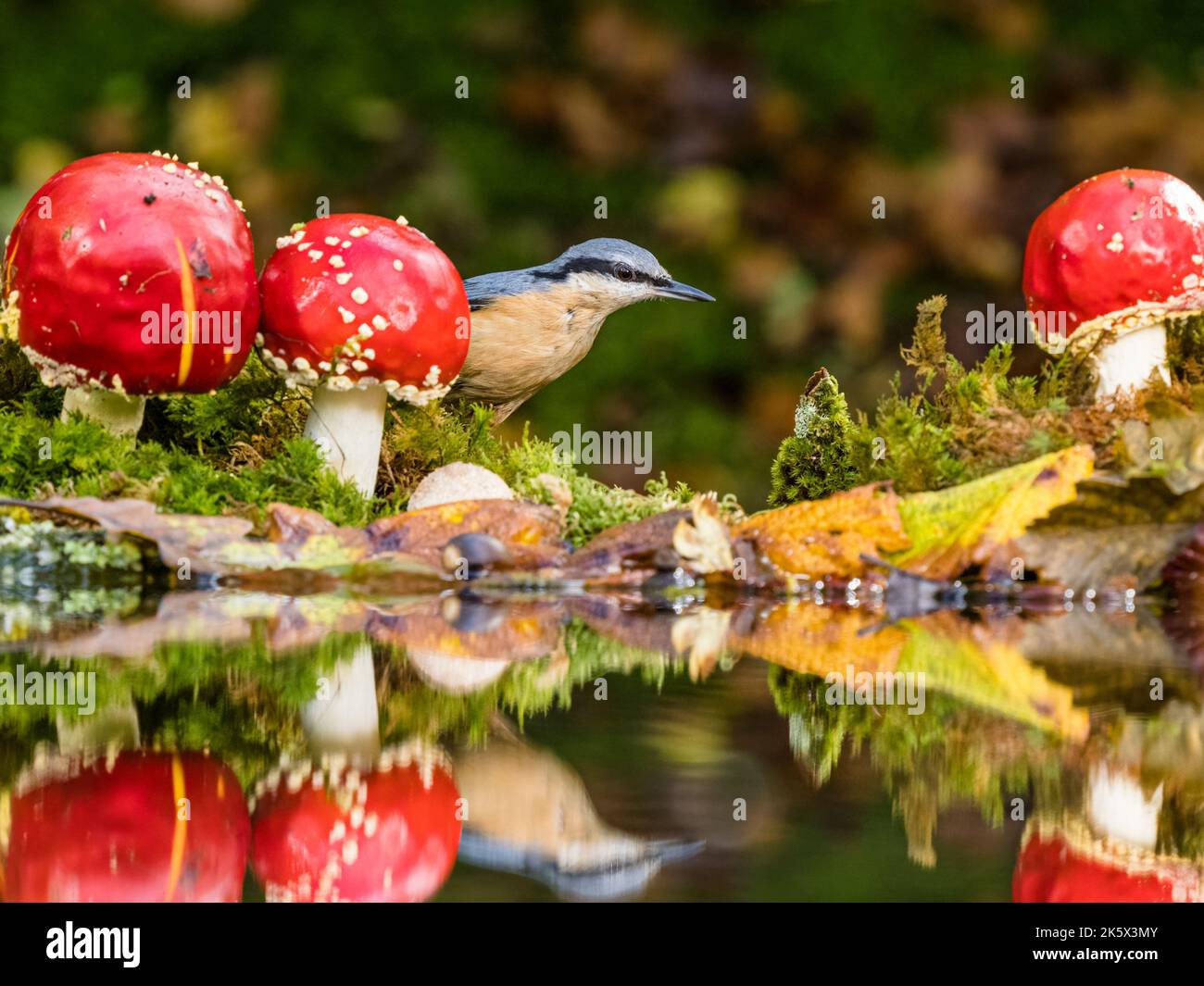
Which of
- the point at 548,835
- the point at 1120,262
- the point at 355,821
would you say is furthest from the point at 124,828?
the point at 1120,262

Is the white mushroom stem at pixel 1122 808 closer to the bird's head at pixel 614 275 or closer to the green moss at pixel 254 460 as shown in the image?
the green moss at pixel 254 460

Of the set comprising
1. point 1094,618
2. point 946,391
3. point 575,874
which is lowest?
point 575,874

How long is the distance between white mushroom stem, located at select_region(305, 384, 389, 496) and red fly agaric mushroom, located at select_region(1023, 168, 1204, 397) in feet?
4.52

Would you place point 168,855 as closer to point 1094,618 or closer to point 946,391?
point 1094,618

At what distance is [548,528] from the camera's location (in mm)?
2861

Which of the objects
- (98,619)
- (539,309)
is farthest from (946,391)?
(98,619)

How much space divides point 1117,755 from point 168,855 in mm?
850

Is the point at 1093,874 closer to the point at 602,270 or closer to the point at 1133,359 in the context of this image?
the point at 1133,359

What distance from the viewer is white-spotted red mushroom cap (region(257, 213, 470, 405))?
293cm

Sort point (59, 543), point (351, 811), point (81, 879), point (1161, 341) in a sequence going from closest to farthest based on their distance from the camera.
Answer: point (81, 879) → point (351, 811) → point (59, 543) → point (1161, 341)

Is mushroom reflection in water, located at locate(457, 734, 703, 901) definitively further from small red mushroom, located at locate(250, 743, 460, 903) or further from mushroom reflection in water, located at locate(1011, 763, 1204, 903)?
mushroom reflection in water, located at locate(1011, 763, 1204, 903)

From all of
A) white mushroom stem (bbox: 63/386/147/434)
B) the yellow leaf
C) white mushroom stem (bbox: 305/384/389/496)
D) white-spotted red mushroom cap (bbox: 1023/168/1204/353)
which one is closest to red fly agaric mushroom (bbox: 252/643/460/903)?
the yellow leaf

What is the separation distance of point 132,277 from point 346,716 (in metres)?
1.50

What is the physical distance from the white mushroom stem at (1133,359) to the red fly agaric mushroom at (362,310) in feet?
4.32
